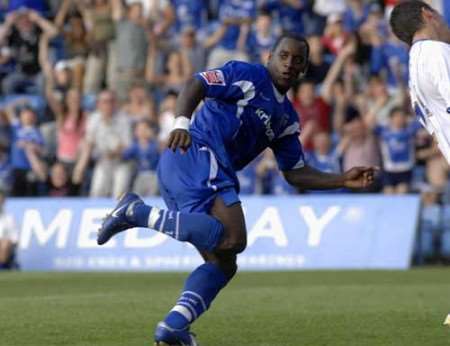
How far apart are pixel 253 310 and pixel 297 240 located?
7600mm

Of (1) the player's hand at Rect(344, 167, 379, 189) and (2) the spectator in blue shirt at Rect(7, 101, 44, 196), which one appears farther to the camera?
(2) the spectator in blue shirt at Rect(7, 101, 44, 196)

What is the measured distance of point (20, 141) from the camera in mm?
21562

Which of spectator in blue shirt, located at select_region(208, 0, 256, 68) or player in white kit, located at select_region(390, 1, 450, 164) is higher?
player in white kit, located at select_region(390, 1, 450, 164)

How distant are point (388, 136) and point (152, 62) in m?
4.93

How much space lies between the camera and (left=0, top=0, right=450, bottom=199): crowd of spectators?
66.4ft

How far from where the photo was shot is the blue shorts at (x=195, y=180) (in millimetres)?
8477

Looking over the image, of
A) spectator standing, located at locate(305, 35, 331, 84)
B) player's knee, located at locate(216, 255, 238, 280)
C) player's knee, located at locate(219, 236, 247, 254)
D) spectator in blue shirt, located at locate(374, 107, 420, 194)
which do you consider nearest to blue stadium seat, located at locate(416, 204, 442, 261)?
spectator in blue shirt, located at locate(374, 107, 420, 194)

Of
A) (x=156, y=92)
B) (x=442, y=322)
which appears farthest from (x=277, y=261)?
(x=442, y=322)

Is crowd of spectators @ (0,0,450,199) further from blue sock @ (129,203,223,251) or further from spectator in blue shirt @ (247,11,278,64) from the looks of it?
blue sock @ (129,203,223,251)

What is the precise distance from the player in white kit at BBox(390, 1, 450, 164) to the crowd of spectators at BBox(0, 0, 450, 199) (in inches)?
406

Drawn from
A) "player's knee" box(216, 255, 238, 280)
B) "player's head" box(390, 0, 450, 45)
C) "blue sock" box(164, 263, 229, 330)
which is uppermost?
"player's head" box(390, 0, 450, 45)

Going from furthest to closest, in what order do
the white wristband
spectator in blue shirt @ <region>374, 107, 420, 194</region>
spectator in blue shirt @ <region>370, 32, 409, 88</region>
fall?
spectator in blue shirt @ <region>370, 32, 409, 88</region> → spectator in blue shirt @ <region>374, 107, 420, 194</region> → the white wristband

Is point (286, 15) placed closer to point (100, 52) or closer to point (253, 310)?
point (100, 52)

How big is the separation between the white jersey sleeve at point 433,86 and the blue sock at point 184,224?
192 centimetres
